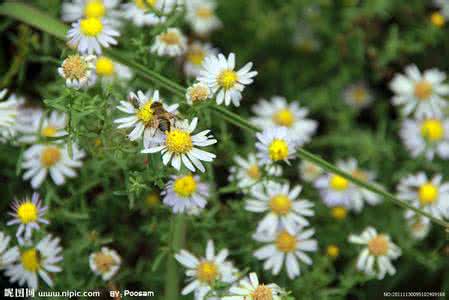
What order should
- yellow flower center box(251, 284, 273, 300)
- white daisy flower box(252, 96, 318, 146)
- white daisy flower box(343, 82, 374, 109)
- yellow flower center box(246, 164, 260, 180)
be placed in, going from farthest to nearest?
white daisy flower box(343, 82, 374, 109)
white daisy flower box(252, 96, 318, 146)
yellow flower center box(246, 164, 260, 180)
yellow flower center box(251, 284, 273, 300)

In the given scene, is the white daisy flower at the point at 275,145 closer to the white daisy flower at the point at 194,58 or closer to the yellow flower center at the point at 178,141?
the yellow flower center at the point at 178,141

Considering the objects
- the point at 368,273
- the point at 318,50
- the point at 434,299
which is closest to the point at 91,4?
the point at 318,50

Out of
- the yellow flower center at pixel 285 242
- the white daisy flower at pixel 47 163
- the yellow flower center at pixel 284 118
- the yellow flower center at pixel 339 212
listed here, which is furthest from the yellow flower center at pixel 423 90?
the white daisy flower at pixel 47 163

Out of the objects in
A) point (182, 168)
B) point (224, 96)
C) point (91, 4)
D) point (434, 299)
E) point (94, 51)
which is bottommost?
point (434, 299)

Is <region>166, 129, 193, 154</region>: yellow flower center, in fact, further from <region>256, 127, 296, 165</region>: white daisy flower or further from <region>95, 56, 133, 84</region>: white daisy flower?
<region>95, 56, 133, 84</region>: white daisy flower

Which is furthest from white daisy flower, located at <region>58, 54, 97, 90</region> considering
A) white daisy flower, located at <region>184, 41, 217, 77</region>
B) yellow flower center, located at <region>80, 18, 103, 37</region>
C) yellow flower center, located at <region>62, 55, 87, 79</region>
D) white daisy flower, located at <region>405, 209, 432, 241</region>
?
white daisy flower, located at <region>405, 209, 432, 241</region>

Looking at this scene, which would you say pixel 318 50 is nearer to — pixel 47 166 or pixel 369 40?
pixel 369 40
